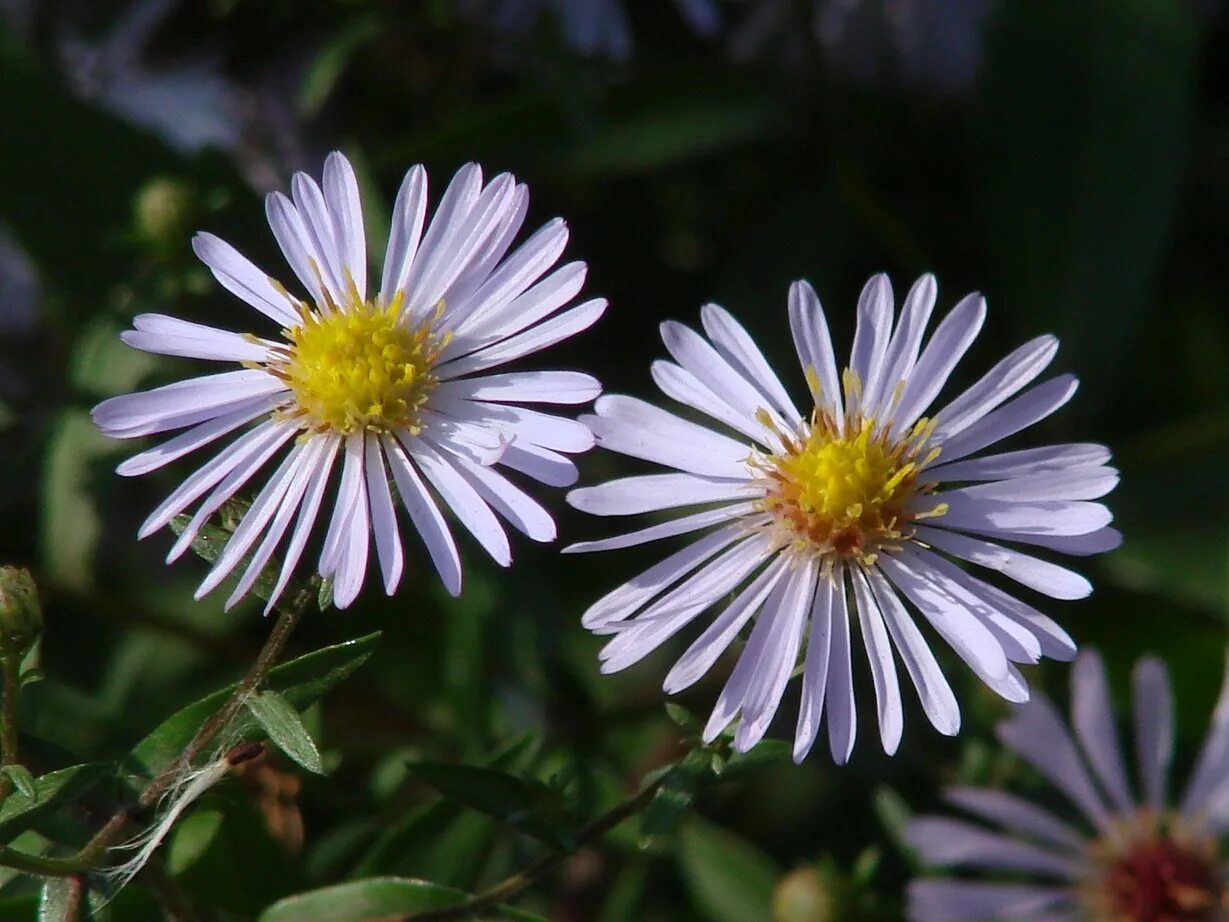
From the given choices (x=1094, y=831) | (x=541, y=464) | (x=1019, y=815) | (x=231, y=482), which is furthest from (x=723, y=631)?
(x=1094, y=831)

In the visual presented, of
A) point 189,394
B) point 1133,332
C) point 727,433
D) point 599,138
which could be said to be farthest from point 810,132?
point 189,394

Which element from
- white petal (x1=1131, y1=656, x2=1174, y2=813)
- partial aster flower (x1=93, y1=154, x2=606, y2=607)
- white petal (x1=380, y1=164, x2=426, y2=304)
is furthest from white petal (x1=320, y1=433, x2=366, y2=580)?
white petal (x1=1131, y1=656, x2=1174, y2=813)

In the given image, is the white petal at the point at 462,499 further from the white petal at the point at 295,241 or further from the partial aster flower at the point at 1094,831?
the partial aster flower at the point at 1094,831

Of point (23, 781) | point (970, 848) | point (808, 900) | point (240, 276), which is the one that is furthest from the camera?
point (970, 848)

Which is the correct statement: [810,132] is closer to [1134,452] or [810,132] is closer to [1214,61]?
[1134,452]

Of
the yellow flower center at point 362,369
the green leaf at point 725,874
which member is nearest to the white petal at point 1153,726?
the green leaf at point 725,874

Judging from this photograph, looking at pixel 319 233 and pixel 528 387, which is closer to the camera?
pixel 528 387

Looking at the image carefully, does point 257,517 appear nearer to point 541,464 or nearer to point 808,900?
point 541,464
